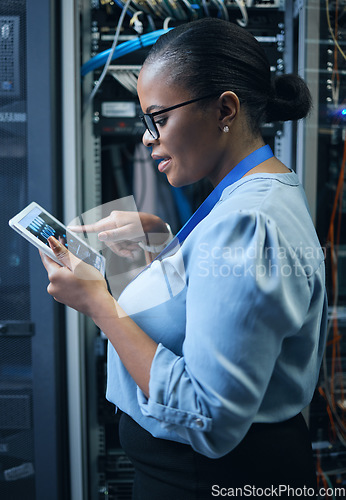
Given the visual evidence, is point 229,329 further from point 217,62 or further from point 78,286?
point 217,62

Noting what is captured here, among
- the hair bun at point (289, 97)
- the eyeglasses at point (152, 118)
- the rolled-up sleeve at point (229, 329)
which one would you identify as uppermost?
the hair bun at point (289, 97)

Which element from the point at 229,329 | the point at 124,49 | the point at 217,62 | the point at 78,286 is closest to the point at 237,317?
the point at 229,329

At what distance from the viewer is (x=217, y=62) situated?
0.61 metres

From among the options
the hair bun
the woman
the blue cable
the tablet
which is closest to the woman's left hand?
the woman

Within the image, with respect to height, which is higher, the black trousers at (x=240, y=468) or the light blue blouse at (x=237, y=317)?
the light blue blouse at (x=237, y=317)

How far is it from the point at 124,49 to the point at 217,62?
0.74 metres

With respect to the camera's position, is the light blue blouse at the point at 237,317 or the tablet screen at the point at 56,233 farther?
the tablet screen at the point at 56,233

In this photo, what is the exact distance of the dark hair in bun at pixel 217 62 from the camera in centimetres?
61

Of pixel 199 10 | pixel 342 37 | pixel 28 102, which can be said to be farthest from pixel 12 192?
pixel 342 37

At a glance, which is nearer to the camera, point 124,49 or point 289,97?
point 289,97

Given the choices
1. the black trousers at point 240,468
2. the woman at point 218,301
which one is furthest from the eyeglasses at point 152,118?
the black trousers at point 240,468

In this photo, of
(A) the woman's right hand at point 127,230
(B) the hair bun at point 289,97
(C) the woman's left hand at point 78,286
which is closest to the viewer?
(C) the woman's left hand at point 78,286

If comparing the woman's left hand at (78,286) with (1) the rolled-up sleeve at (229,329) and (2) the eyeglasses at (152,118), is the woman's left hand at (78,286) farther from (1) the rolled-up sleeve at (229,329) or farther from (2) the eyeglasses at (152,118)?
(2) the eyeglasses at (152,118)

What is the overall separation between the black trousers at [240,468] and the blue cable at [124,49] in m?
1.11
